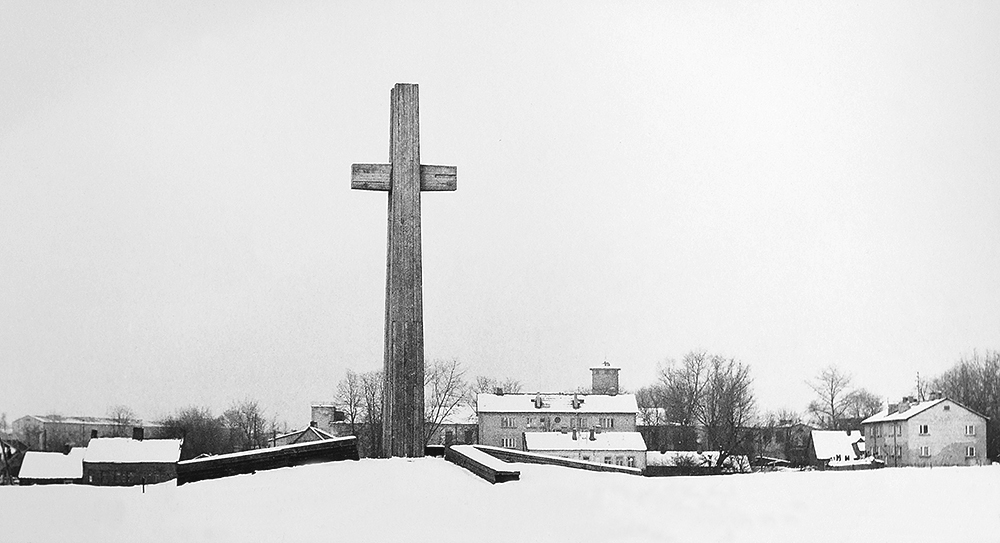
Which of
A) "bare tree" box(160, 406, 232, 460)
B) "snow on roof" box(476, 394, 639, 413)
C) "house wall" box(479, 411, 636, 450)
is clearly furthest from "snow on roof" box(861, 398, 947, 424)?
"snow on roof" box(476, 394, 639, 413)

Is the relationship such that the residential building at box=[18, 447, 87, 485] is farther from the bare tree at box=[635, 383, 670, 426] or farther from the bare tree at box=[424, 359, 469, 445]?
the bare tree at box=[635, 383, 670, 426]

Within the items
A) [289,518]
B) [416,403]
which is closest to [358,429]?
[416,403]

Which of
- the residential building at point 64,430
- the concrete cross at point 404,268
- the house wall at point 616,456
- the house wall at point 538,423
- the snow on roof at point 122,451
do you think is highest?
the concrete cross at point 404,268

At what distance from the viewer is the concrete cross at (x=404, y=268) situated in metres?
7.50

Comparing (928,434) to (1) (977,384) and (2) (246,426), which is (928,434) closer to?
(1) (977,384)

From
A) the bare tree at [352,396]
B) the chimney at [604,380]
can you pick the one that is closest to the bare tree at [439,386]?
the bare tree at [352,396]

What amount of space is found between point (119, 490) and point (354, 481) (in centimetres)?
135

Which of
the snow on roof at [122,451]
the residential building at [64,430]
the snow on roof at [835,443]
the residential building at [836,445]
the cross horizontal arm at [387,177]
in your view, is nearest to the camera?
the cross horizontal arm at [387,177]

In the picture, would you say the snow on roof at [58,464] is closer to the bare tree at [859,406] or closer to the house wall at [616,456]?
the bare tree at [859,406]

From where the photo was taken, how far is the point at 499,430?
44531mm

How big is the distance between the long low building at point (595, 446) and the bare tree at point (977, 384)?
22.9 metres

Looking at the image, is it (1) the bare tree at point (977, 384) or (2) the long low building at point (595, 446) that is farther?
(2) the long low building at point (595, 446)

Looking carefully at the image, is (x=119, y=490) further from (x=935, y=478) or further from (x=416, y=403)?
(x=935, y=478)

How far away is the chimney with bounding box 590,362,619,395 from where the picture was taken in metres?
47.7
